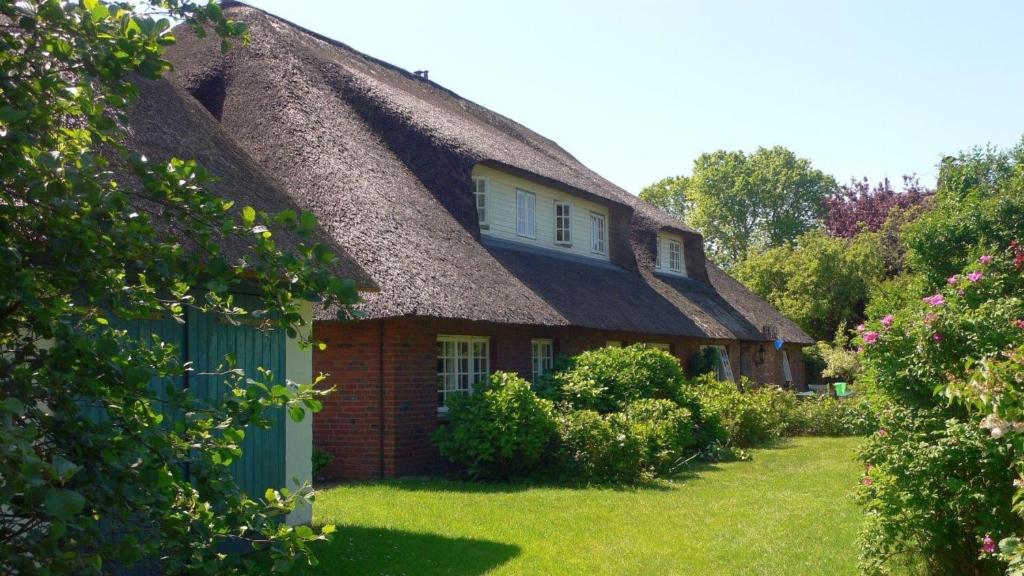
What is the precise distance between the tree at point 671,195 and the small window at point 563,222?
46.2 metres

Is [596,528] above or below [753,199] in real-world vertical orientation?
below

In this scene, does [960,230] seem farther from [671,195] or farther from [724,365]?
[671,195]

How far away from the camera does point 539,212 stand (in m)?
19.3

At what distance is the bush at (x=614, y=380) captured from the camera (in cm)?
1534

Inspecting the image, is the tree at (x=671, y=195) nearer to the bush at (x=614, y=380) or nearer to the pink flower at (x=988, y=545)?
the bush at (x=614, y=380)

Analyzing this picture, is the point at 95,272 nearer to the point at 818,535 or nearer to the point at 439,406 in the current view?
the point at 818,535

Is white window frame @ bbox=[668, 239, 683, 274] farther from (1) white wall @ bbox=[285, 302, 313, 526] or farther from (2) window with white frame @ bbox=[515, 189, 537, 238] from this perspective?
(1) white wall @ bbox=[285, 302, 313, 526]

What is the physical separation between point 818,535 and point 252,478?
217 inches

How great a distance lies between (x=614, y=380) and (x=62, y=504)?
46.1 feet

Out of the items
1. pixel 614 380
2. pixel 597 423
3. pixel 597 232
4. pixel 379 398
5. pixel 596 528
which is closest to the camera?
pixel 596 528

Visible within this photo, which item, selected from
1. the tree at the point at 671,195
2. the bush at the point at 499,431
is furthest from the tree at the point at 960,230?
the tree at the point at 671,195

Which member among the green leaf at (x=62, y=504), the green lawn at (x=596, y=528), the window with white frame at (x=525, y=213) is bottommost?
the green lawn at (x=596, y=528)

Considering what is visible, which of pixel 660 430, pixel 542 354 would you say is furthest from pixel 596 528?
pixel 542 354

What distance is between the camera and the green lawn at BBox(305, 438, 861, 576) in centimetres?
830
